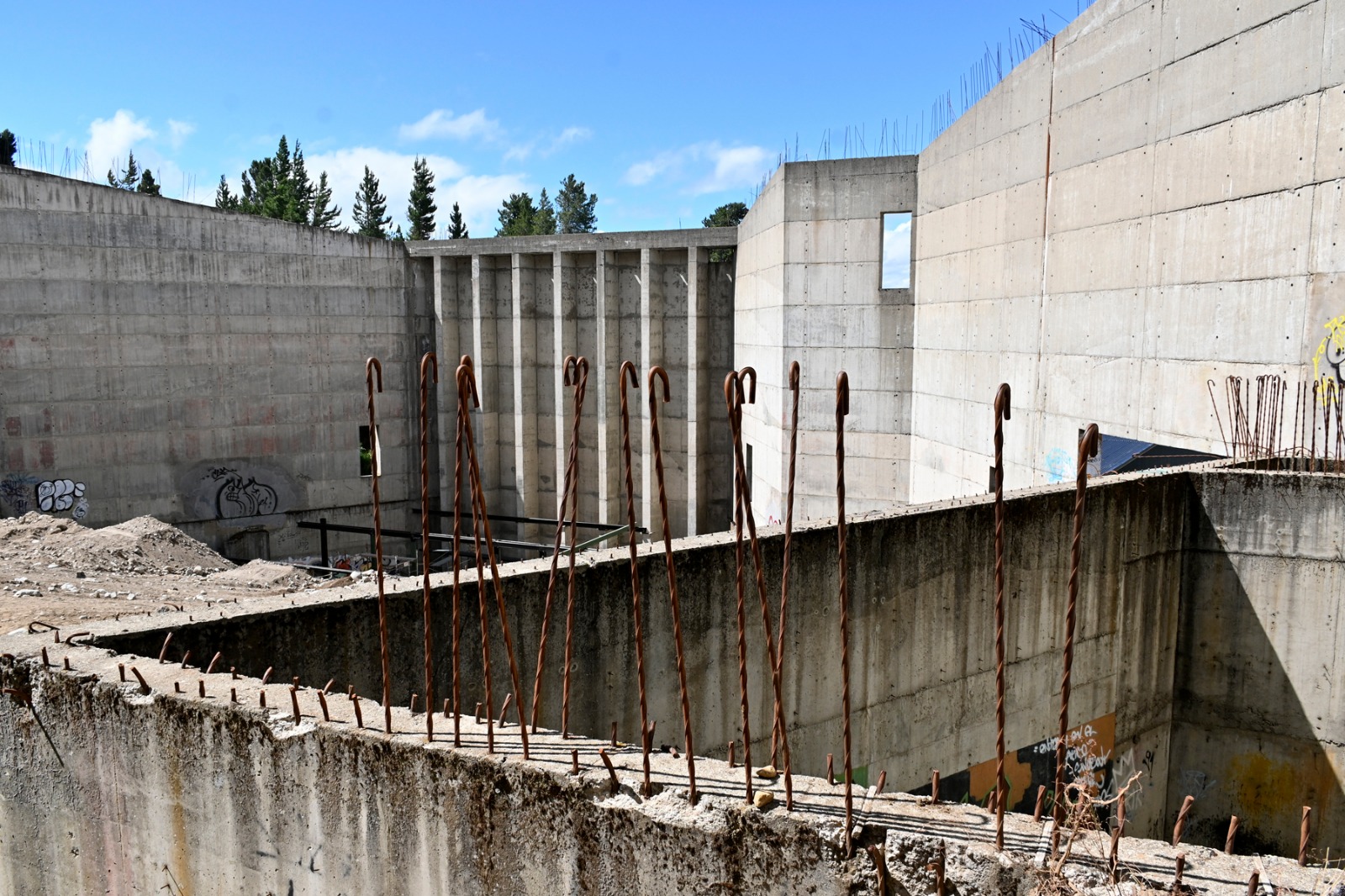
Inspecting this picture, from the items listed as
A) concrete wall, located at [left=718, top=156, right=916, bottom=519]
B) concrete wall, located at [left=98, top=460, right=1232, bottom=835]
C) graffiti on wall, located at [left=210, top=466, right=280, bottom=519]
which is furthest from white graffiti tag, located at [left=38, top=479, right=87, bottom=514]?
concrete wall, located at [left=98, top=460, right=1232, bottom=835]

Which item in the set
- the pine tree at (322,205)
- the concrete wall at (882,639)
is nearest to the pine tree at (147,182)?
the pine tree at (322,205)

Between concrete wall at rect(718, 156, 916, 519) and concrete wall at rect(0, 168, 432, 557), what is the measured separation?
11.2 metres

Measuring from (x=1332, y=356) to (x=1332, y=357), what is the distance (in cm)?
2

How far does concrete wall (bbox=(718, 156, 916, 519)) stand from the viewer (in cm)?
1767

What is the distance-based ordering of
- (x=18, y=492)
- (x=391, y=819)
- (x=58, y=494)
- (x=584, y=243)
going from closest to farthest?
(x=391, y=819)
(x=18, y=492)
(x=58, y=494)
(x=584, y=243)

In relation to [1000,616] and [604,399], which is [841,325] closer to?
[604,399]

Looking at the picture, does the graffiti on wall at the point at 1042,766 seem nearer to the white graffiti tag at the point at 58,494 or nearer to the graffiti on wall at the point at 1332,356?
the graffiti on wall at the point at 1332,356

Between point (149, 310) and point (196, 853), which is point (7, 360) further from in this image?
point (196, 853)

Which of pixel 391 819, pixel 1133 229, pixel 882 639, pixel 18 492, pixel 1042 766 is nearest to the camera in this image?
pixel 391 819

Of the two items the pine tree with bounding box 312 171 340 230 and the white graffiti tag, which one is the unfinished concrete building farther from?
the pine tree with bounding box 312 171 340 230

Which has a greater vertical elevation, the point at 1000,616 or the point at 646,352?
the point at 646,352

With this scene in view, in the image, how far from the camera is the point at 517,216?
275ft

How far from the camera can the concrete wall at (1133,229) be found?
935 cm

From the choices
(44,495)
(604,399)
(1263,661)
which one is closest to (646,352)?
(604,399)
